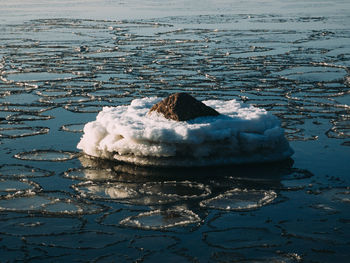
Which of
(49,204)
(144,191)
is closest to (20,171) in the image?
(49,204)

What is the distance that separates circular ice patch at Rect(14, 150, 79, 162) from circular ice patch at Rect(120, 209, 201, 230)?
1.80 metres

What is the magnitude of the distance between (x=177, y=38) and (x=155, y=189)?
12.1 m

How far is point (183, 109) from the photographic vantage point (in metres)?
6.44

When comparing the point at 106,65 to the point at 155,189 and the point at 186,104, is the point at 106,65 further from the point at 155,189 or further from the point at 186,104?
the point at 155,189

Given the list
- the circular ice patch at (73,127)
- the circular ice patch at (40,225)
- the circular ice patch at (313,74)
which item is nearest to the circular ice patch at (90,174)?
the circular ice patch at (40,225)

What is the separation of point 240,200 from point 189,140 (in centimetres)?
95

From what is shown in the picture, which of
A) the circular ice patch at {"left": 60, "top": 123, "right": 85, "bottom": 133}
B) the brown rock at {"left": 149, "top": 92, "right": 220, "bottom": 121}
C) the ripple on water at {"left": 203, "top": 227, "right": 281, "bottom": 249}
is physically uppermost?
the brown rock at {"left": 149, "top": 92, "right": 220, "bottom": 121}

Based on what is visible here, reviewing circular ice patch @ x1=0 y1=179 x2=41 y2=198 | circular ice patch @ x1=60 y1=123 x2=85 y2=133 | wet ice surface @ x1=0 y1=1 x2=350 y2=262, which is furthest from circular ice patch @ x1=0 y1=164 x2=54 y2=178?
circular ice patch @ x1=60 y1=123 x2=85 y2=133

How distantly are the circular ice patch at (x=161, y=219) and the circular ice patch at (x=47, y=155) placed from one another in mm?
1797

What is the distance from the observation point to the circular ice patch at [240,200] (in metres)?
5.17

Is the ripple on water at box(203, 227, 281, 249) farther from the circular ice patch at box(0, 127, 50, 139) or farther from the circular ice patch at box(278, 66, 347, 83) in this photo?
the circular ice patch at box(278, 66, 347, 83)

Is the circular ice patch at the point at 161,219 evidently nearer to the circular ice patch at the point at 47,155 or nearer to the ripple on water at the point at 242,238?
the ripple on water at the point at 242,238

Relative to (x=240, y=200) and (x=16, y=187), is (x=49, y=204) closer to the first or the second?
(x=16, y=187)

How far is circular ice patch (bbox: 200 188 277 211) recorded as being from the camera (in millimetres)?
5171
